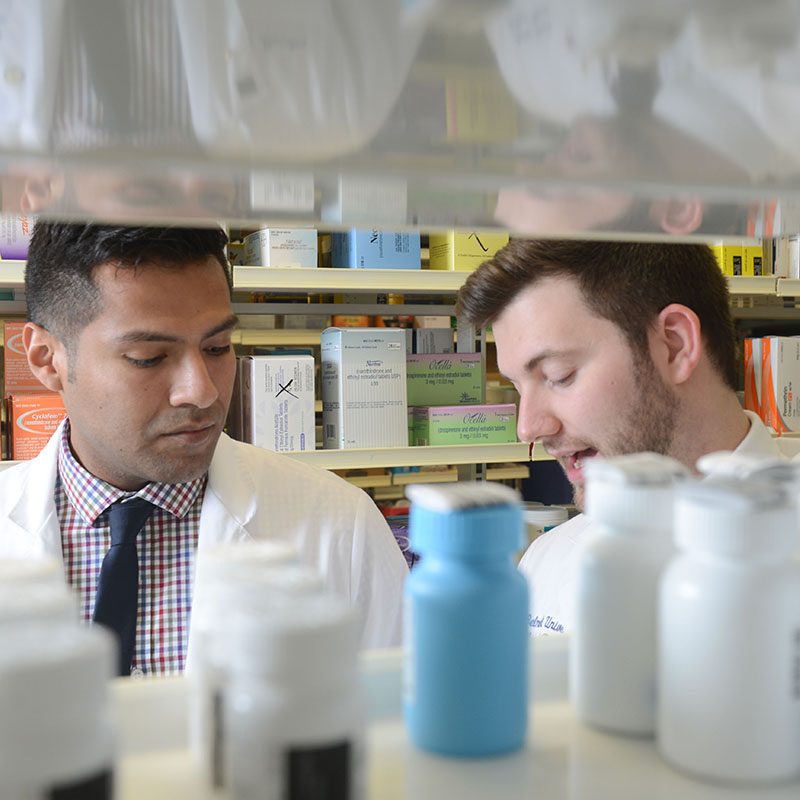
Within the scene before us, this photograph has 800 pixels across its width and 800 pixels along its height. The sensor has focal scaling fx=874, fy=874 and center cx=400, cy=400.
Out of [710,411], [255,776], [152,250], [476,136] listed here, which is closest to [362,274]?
[152,250]

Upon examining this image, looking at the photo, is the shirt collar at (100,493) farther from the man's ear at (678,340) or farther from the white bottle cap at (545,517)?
the white bottle cap at (545,517)

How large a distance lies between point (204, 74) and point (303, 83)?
0.05 m

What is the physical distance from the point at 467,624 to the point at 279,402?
6.75 ft

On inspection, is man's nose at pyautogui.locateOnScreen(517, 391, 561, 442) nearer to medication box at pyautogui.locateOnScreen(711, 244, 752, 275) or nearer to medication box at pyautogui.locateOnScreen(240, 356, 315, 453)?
medication box at pyautogui.locateOnScreen(240, 356, 315, 453)

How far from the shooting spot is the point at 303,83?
0.45 m

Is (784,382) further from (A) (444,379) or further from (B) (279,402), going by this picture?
(B) (279,402)

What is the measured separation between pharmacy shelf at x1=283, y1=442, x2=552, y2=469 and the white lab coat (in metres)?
0.74

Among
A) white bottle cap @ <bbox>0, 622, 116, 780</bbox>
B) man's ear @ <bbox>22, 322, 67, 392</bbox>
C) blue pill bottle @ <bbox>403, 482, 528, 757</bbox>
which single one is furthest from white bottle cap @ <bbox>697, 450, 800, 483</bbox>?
man's ear @ <bbox>22, 322, 67, 392</bbox>

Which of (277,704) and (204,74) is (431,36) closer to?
(204,74)

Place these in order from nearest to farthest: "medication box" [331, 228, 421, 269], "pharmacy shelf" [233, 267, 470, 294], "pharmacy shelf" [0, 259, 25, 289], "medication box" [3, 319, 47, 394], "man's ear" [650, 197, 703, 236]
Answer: "man's ear" [650, 197, 703, 236] < "pharmacy shelf" [0, 259, 25, 289] < "medication box" [3, 319, 47, 394] < "pharmacy shelf" [233, 267, 470, 294] < "medication box" [331, 228, 421, 269]

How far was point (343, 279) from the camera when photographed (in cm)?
257

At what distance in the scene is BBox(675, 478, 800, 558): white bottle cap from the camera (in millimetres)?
435

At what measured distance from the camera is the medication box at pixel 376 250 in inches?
102

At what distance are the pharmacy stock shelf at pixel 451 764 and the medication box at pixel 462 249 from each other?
2.21 metres
